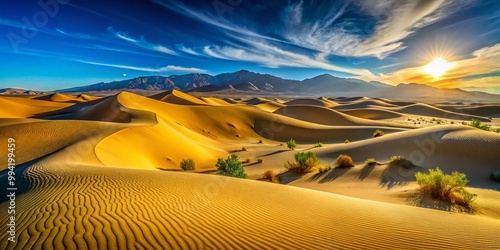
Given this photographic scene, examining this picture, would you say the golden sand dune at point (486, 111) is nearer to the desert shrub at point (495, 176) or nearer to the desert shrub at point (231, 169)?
the desert shrub at point (495, 176)

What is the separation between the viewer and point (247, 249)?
3.68 m

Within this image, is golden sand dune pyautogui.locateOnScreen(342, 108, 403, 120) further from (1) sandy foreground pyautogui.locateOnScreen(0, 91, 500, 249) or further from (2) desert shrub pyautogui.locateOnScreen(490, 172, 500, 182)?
(2) desert shrub pyautogui.locateOnScreen(490, 172, 500, 182)

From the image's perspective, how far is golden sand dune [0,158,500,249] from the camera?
3779 millimetres

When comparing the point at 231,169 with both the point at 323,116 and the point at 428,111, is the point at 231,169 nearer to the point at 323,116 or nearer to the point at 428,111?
the point at 323,116

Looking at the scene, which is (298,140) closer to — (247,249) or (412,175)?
(412,175)

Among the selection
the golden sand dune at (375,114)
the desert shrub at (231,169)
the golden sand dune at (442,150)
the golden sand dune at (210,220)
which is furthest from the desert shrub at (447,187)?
the golden sand dune at (375,114)

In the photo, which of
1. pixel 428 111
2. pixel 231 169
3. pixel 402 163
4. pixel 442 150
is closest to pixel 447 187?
pixel 402 163

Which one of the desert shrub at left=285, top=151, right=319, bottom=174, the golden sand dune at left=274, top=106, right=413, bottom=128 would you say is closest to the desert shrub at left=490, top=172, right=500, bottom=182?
the desert shrub at left=285, top=151, right=319, bottom=174

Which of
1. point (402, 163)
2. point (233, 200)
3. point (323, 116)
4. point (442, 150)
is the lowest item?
point (233, 200)

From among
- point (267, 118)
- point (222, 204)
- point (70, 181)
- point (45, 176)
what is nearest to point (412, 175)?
point (222, 204)

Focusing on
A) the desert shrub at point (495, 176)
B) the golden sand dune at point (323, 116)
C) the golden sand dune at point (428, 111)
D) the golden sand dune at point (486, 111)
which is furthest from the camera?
the golden sand dune at point (486, 111)

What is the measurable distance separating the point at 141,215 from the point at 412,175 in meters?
11.3

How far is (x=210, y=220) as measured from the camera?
15.4 feet

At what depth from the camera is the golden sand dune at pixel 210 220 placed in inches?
149
